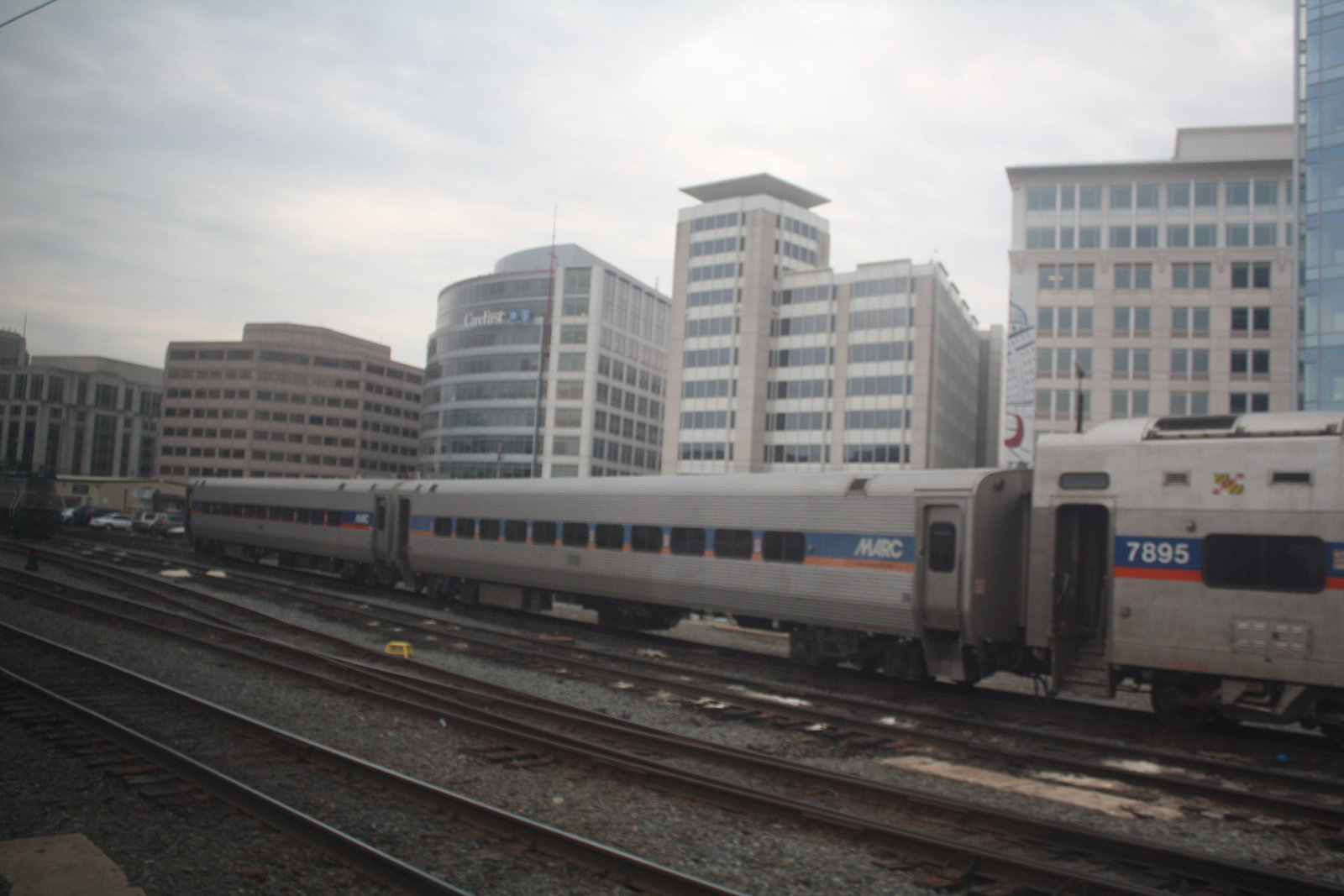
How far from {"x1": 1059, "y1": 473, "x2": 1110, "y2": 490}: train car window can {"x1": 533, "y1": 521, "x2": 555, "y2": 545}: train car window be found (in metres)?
13.4

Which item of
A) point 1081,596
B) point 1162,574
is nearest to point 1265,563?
point 1162,574

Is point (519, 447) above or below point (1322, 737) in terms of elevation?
above

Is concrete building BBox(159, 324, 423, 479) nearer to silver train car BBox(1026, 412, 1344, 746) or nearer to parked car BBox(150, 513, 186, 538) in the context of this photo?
parked car BBox(150, 513, 186, 538)

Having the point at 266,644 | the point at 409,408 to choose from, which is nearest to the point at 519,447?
the point at 409,408

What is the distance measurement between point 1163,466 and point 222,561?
126 feet

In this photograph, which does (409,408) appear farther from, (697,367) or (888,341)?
(888,341)

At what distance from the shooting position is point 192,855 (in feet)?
23.7

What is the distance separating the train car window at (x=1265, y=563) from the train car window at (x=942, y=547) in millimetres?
3666

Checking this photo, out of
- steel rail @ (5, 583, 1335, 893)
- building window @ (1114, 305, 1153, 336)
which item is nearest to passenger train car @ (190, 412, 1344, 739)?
steel rail @ (5, 583, 1335, 893)

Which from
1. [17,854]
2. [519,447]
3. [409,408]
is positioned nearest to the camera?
[17,854]

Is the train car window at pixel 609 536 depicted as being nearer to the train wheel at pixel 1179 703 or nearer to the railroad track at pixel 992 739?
the railroad track at pixel 992 739

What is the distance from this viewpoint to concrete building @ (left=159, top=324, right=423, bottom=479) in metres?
152

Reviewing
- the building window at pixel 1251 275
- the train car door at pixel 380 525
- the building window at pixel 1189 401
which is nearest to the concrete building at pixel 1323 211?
the building window at pixel 1189 401

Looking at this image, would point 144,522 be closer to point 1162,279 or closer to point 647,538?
point 647,538
